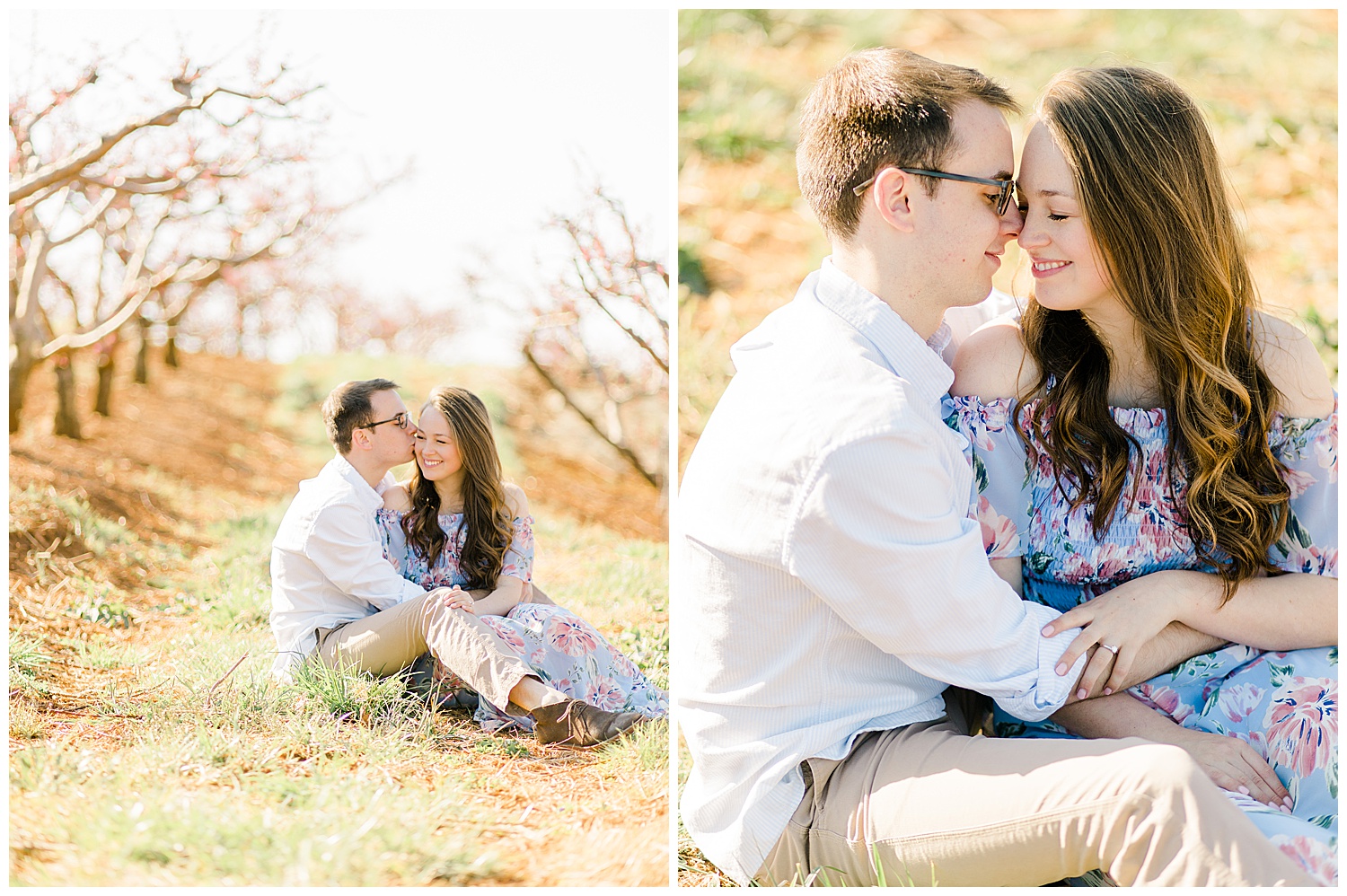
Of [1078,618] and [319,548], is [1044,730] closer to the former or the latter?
[1078,618]

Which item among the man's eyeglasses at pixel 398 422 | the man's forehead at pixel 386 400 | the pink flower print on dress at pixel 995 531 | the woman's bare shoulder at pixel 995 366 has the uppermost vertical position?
the woman's bare shoulder at pixel 995 366

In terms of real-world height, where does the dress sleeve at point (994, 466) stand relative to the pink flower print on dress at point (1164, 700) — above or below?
above

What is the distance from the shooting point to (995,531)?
2242mm

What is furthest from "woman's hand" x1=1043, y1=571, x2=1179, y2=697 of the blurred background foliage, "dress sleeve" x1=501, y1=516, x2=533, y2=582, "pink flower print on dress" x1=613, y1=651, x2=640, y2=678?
the blurred background foliage

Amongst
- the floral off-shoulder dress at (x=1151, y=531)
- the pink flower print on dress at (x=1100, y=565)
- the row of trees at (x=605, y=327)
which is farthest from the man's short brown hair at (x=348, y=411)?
the pink flower print on dress at (x=1100, y=565)

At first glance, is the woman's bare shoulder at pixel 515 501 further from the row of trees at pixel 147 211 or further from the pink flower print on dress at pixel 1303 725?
the pink flower print on dress at pixel 1303 725

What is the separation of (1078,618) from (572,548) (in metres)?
1.75

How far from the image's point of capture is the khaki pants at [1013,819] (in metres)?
1.75

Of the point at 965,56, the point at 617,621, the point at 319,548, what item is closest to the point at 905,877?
the point at 617,621

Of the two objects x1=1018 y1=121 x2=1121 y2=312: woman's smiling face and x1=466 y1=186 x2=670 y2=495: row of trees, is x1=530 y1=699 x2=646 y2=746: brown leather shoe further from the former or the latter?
x1=1018 y1=121 x2=1121 y2=312: woman's smiling face

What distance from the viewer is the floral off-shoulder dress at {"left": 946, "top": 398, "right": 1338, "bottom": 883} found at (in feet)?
7.23

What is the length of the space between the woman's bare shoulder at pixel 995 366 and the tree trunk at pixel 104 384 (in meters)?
3.58

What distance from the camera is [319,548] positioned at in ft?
8.94

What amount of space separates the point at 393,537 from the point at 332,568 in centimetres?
17
